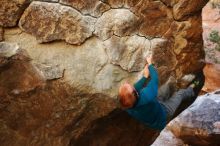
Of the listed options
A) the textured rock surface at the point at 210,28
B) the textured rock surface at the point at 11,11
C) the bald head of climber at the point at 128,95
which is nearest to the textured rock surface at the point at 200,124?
the bald head of climber at the point at 128,95

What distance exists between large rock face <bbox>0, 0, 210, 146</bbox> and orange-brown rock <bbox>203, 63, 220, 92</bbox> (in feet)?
2.75

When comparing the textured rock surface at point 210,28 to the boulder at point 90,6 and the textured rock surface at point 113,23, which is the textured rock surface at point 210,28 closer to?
the textured rock surface at point 113,23

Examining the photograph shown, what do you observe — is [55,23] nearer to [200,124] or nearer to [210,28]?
[210,28]

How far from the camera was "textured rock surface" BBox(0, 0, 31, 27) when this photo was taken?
4.40 metres

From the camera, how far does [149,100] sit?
162 inches

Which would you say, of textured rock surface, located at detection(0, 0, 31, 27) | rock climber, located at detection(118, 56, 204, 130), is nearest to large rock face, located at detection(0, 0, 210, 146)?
textured rock surface, located at detection(0, 0, 31, 27)

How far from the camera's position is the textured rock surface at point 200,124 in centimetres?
270

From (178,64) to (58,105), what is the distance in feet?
5.23

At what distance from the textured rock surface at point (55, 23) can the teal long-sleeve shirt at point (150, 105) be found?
92cm

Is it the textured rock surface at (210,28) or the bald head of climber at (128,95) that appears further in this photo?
the textured rock surface at (210,28)

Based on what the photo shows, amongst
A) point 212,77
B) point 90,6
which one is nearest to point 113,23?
point 90,6

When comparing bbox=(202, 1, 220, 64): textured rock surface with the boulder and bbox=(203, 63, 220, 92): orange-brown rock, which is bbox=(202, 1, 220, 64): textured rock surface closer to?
bbox=(203, 63, 220, 92): orange-brown rock

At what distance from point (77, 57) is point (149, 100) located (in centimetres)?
103

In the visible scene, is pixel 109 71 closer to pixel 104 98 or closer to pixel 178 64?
pixel 104 98
